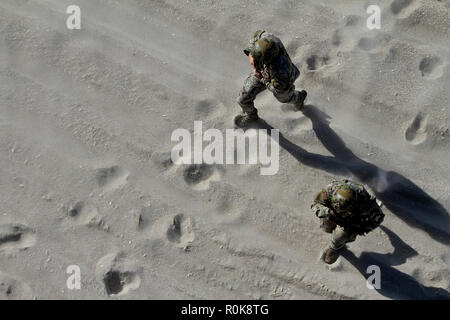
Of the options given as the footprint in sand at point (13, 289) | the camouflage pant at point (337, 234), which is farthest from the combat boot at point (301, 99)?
the footprint in sand at point (13, 289)

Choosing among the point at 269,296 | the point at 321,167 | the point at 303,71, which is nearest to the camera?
the point at 269,296

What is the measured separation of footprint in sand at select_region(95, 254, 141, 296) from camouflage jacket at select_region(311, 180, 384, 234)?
1900 mm

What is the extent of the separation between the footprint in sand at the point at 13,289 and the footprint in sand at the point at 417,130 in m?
4.04

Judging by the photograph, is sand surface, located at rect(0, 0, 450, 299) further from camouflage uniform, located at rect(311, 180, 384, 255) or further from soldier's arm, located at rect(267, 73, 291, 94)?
soldier's arm, located at rect(267, 73, 291, 94)

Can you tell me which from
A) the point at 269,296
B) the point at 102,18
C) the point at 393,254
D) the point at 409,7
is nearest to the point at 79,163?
the point at 102,18

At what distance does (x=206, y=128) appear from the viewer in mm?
4984

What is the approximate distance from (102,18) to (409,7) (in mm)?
3509

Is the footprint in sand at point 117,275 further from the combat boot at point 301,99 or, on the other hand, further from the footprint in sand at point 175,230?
the combat boot at point 301,99

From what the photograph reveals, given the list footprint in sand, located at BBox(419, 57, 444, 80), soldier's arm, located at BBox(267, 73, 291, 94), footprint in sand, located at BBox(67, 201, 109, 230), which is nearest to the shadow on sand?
soldier's arm, located at BBox(267, 73, 291, 94)

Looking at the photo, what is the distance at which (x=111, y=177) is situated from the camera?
477cm

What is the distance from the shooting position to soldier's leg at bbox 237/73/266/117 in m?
4.49

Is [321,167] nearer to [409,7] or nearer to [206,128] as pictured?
[206,128]

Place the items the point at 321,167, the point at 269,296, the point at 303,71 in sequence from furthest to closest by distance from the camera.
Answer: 1. the point at 303,71
2. the point at 321,167
3. the point at 269,296

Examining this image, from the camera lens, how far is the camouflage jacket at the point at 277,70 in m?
4.05
